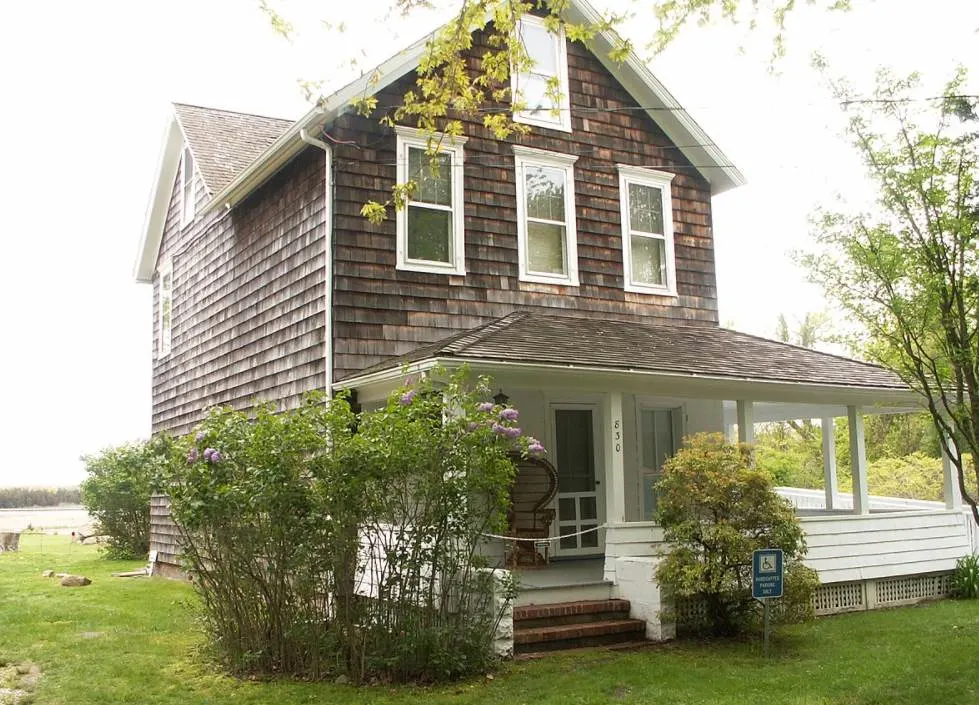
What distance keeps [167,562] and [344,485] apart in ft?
33.3

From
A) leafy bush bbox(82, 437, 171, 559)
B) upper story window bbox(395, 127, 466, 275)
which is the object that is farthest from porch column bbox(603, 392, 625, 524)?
leafy bush bbox(82, 437, 171, 559)

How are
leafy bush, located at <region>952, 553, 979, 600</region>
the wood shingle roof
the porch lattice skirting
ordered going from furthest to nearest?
the wood shingle roof → leafy bush, located at <region>952, 553, 979, 600</region> → the porch lattice skirting

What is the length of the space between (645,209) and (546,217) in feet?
5.98

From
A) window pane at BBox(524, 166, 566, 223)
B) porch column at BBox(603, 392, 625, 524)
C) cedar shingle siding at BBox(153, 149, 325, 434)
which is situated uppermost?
window pane at BBox(524, 166, 566, 223)

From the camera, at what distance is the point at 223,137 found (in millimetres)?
16328

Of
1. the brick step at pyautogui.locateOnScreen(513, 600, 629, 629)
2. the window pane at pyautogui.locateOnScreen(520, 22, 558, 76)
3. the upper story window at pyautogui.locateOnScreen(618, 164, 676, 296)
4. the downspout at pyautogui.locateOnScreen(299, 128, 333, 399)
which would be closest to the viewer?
the brick step at pyautogui.locateOnScreen(513, 600, 629, 629)

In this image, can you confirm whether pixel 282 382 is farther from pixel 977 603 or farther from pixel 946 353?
pixel 977 603

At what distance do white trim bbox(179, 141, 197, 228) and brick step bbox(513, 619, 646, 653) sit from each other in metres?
10.3

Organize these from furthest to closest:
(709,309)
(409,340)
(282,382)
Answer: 1. (709,309)
2. (282,382)
3. (409,340)

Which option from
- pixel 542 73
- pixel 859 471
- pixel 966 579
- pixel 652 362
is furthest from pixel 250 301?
pixel 966 579

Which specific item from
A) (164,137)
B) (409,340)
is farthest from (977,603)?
(164,137)

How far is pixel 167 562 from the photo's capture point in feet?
54.3

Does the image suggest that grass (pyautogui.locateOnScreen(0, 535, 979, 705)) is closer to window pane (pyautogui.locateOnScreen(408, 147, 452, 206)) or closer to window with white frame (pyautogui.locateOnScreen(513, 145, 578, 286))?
window with white frame (pyautogui.locateOnScreen(513, 145, 578, 286))

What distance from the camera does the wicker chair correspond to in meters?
11.6
